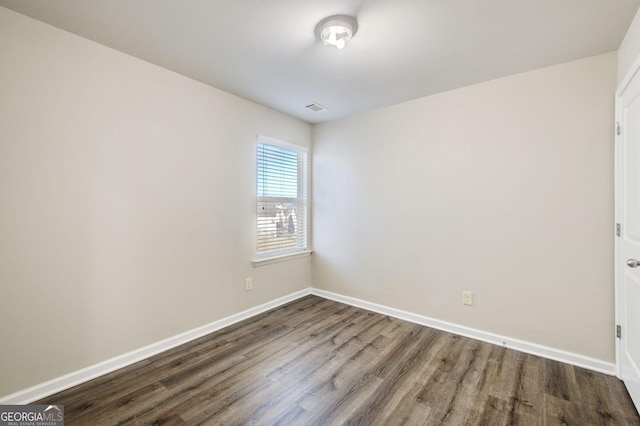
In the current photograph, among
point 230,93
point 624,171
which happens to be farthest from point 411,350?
point 230,93

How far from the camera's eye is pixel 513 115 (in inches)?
97.1

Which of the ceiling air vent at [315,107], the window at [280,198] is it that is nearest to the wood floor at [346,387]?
the window at [280,198]

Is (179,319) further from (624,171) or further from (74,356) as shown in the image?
(624,171)

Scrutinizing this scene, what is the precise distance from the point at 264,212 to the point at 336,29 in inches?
82.5

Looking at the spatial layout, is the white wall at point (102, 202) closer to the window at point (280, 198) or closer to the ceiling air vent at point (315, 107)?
the window at point (280, 198)

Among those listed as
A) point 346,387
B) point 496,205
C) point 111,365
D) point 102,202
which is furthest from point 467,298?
point 102,202

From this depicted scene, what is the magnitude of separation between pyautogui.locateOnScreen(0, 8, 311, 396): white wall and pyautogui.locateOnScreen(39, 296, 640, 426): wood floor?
380mm

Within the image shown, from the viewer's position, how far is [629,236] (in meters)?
1.82

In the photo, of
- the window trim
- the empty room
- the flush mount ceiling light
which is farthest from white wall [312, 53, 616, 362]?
the flush mount ceiling light

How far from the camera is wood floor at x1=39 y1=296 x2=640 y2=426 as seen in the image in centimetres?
168

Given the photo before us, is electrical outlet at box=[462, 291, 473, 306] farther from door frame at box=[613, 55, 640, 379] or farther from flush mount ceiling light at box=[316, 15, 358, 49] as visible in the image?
flush mount ceiling light at box=[316, 15, 358, 49]

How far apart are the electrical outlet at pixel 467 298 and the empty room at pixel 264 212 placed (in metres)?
0.04

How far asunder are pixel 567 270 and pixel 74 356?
3.77 meters

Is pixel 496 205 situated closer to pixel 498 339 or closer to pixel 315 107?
pixel 498 339
